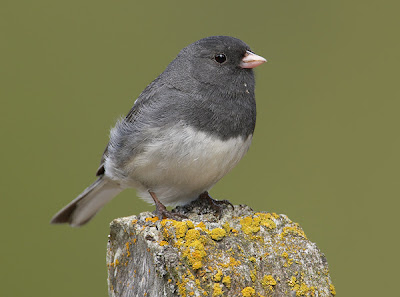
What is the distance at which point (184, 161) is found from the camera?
2600 millimetres

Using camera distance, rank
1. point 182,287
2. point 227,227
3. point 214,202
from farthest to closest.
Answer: point 214,202, point 227,227, point 182,287

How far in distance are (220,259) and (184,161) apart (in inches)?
→ 33.9

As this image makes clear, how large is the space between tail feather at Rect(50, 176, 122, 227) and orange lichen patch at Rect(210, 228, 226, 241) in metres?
1.57

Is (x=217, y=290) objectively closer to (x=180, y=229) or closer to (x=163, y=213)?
(x=180, y=229)

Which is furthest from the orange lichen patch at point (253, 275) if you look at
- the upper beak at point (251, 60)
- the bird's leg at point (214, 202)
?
the upper beak at point (251, 60)

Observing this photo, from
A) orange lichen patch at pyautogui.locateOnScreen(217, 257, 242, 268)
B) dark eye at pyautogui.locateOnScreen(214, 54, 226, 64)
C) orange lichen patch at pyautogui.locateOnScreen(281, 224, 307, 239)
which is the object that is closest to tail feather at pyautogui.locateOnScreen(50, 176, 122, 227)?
dark eye at pyautogui.locateOnScreen(214, 54, 226, 64)

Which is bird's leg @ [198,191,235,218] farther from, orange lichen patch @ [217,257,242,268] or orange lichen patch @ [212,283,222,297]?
orange lichen patch @ [212,283,222,297]

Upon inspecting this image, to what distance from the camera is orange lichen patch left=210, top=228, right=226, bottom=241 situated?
1885 millimetres

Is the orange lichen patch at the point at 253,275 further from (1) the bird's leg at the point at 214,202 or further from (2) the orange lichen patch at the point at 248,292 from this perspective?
(1) the bird's leg at the point at 214,202

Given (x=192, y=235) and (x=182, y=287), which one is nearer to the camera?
(x=182, y=287)

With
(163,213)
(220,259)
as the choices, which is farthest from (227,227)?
(163,213)

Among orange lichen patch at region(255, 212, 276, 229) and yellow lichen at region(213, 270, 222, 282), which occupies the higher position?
orange lichen patch at region(255, 212, 276, 229)

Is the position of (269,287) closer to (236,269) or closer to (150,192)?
(236,269)

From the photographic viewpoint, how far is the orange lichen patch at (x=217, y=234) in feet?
6.18
